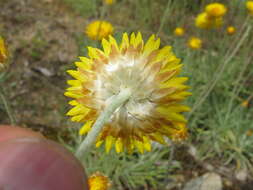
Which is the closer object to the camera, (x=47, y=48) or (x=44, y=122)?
(x=44, y=122)

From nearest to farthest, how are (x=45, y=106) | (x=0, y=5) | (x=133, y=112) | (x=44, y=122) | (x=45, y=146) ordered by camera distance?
1. (x=45, y=146)
2. (x=133, y=112)
3. (x=44, y=122)
4. (x=45, y=106)
5. (x=0, y=5)

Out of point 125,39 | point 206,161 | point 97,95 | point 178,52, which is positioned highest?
point 125,39

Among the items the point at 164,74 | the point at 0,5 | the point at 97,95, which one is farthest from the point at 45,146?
the point at 0,5

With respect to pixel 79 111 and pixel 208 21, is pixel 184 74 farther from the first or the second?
pixel 79 111

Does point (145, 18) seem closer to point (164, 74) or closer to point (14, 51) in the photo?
point (14, 51)

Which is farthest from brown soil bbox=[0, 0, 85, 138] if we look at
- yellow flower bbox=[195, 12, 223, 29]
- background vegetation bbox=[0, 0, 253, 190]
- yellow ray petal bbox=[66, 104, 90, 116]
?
yellow ray petal bbox=[66, 104, 90, 116]

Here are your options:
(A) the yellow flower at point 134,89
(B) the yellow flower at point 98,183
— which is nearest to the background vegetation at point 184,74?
(B) the yellow flower at point 98,183

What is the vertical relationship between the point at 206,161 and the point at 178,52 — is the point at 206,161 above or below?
below

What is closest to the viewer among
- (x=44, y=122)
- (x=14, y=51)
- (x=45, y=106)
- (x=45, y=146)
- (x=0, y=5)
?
(x=45, y=146)

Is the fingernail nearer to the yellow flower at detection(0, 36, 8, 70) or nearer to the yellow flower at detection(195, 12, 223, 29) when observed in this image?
the yellow flower at detection(0, 36, 8, 70)
